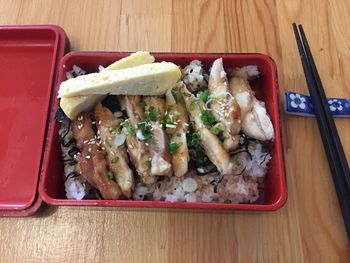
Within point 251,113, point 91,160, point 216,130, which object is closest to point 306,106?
point 251,113

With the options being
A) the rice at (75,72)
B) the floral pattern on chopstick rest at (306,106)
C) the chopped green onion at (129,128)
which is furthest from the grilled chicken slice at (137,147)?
the floral pattern on chopstick rest at (306,106)

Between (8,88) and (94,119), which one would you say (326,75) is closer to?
(94,119)

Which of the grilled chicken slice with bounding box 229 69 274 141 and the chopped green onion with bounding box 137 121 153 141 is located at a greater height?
the grilled chicken slice with bounding box 229 69 274 141

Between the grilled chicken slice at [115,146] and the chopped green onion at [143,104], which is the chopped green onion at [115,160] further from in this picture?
the chopped green onion at [143,104]

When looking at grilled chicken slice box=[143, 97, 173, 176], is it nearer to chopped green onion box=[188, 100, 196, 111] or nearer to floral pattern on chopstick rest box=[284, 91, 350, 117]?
chopped green onion box=[188, 100, 196, 111]

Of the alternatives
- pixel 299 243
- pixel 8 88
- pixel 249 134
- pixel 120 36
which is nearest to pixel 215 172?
pixel 249 134

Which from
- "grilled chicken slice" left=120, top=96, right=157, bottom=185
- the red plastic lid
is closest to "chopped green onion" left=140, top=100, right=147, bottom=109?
"grilled chicken slice" left=120, top=96, right=157, bottom=185
